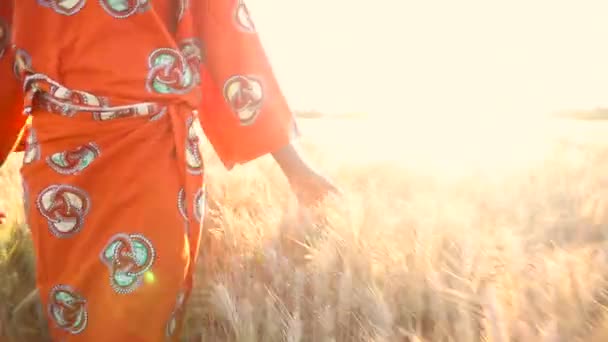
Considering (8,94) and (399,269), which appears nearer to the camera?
(399,269)

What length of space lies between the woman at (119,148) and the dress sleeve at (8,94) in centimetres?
12

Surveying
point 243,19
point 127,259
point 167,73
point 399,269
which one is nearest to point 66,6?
point 167,73

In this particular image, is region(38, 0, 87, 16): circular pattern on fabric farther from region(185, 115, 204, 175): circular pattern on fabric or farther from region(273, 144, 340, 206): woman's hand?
region(273, 144, 340, 206): woman's hand

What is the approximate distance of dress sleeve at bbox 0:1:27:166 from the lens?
132 cm

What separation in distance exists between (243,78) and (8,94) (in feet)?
1.68

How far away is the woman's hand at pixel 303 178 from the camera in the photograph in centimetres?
130

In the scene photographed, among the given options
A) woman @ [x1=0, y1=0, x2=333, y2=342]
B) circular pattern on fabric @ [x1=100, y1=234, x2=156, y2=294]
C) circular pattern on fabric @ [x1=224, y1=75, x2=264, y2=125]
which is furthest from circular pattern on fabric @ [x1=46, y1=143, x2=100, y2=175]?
circular pattern on fabric @ [x1=224, y1=75, x2=264, y2=125]

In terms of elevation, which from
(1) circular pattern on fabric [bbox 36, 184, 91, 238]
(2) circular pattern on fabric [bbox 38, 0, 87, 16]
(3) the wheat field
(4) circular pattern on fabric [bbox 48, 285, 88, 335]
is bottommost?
(3) the wheat field

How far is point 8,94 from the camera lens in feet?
4.39

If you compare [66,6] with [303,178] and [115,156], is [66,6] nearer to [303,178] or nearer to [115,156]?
[115,156]

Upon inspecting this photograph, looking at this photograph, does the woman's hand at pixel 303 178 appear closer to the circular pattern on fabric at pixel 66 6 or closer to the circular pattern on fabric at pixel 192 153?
the circular pattern on fabric at pixel 192 153

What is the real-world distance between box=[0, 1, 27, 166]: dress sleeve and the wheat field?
27 cm

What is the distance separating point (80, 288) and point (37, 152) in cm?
28

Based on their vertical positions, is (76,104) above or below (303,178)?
above
